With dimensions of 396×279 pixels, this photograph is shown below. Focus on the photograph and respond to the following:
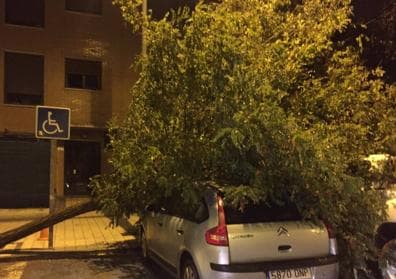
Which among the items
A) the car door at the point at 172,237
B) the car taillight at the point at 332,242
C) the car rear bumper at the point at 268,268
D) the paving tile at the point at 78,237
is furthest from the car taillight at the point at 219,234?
the paving tile at the point at 78,237

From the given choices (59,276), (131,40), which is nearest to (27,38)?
(131,40)

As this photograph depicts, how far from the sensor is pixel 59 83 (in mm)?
20750

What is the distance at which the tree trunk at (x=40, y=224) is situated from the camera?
424 inches

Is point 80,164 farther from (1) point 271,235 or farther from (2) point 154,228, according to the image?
(1) point 271,235

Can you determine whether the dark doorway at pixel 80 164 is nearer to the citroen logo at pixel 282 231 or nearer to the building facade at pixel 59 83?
the building facade at pixel 59 83

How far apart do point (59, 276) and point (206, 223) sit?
11.2 ft

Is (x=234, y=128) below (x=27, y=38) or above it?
below

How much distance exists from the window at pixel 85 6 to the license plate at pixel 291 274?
16.9 metres

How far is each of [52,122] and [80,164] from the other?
10718mm

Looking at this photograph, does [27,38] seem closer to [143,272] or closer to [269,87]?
[143,272]

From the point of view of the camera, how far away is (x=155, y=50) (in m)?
8.43

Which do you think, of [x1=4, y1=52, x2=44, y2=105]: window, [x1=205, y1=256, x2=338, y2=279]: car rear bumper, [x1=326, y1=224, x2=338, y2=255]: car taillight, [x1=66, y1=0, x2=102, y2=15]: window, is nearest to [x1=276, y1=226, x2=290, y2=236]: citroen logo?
[x1=205, y1=256, x2=338, y2=279]: car rear bumper

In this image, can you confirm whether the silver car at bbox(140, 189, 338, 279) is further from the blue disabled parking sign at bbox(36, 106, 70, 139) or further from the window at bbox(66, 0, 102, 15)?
the window at bbox(66, 0, 102, 15)

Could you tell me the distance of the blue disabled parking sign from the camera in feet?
36.0
